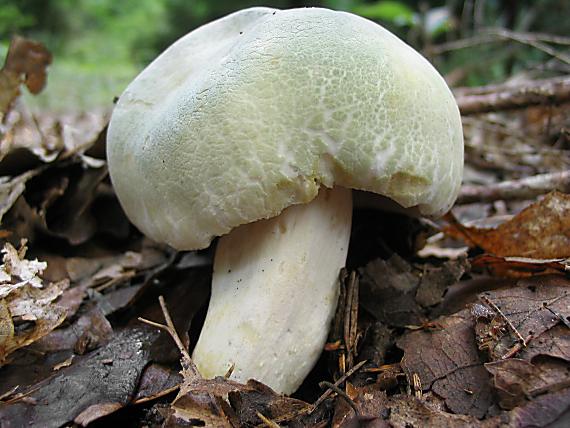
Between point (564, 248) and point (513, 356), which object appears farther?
point (564, 248)

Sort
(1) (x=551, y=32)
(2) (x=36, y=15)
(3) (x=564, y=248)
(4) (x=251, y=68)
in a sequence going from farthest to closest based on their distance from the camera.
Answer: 1. (2) (x=36, y=15)
2. (1) (x=551, y=32)
3. (3) (x=564, y=248)
4. (4) (x=251, y=68)

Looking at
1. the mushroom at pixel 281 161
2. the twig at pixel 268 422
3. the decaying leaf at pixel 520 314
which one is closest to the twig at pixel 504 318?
the decaying leaf at pixel 520 314

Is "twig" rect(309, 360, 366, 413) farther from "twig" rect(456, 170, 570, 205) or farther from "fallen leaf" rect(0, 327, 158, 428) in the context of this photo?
"twig" rect(456, 170, 570, 205)

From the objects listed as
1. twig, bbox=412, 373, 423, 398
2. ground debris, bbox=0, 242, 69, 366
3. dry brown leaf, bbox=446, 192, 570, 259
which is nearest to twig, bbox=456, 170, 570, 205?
dry brown leaf, bbox=446, 192, 570, 259

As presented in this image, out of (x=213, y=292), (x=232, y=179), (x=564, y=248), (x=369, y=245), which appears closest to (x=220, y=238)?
(x=213, y=292)

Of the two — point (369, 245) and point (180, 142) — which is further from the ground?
point (180, 142)

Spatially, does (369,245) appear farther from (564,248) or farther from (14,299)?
(14,299)

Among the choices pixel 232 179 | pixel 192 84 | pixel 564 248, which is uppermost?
pixel 192 84

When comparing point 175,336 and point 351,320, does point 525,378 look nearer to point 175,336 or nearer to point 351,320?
point 351,320
